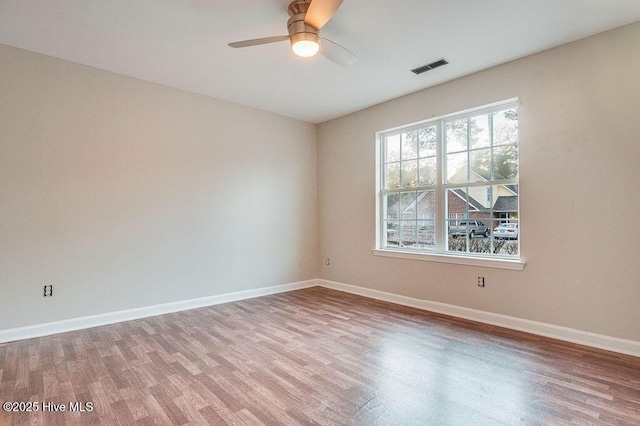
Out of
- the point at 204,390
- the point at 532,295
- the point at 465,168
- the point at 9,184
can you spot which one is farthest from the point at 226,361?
the point at 465,168

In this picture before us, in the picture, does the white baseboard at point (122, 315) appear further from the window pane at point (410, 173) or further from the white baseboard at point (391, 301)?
the window pane at point (410, 173)

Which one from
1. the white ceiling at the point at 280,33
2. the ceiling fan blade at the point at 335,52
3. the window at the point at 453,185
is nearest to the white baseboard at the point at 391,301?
the window at the point at 453,185

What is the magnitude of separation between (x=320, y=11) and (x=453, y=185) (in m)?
2.63

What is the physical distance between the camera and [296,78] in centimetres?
380

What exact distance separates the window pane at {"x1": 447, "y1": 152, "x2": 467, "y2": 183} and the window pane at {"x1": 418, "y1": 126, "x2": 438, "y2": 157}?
0.26 m

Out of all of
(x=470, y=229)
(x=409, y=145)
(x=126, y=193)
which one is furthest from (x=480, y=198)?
(x=126, y=193)

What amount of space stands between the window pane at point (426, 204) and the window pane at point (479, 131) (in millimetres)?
775

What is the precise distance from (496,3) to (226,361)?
3538mm

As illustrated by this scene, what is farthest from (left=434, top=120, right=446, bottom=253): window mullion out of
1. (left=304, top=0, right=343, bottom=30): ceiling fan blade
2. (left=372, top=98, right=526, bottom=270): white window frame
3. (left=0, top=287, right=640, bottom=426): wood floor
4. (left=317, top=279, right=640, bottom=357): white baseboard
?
(left=304, top=0, right=343, bottom=30): ceiling fan blade

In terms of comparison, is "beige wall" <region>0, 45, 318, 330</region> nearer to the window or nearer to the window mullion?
the window

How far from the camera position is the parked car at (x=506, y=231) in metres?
3.44

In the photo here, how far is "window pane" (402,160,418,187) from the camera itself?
4383 mm

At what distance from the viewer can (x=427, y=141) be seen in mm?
4262

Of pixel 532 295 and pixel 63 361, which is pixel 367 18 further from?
pixel 63 361
